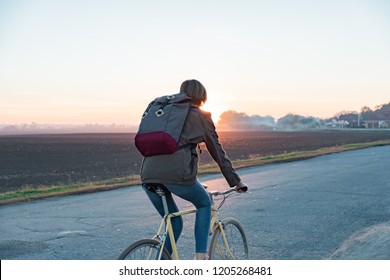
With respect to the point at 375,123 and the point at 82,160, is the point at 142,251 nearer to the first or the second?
the point at 82,160

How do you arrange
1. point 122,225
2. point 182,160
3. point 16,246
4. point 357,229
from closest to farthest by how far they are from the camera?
point 182,160
point 16,246
point 357,229
point 122,225

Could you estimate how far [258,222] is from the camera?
25.6 feet

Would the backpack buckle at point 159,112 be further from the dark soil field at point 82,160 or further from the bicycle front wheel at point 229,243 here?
the dark soil field at point 82,160

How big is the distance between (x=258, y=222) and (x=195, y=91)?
4279 mm

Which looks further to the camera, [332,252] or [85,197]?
[85,197]

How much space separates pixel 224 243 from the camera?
15.3ft

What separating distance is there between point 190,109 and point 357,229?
14.3 ft

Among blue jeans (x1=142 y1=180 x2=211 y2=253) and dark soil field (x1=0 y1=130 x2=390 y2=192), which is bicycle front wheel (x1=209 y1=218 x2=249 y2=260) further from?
dark soil field (x1=0 y1=130 x2=390 y2=192)

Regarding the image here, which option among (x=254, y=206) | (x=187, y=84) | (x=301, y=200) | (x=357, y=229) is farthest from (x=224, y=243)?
(x=301, y=200)

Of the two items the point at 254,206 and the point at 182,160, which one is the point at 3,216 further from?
the point at 182,160

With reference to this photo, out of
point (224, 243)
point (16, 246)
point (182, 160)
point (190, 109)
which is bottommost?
point (16, 246)

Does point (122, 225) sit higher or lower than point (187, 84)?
lower

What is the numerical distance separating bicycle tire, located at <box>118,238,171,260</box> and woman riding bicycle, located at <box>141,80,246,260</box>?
0.73ft
